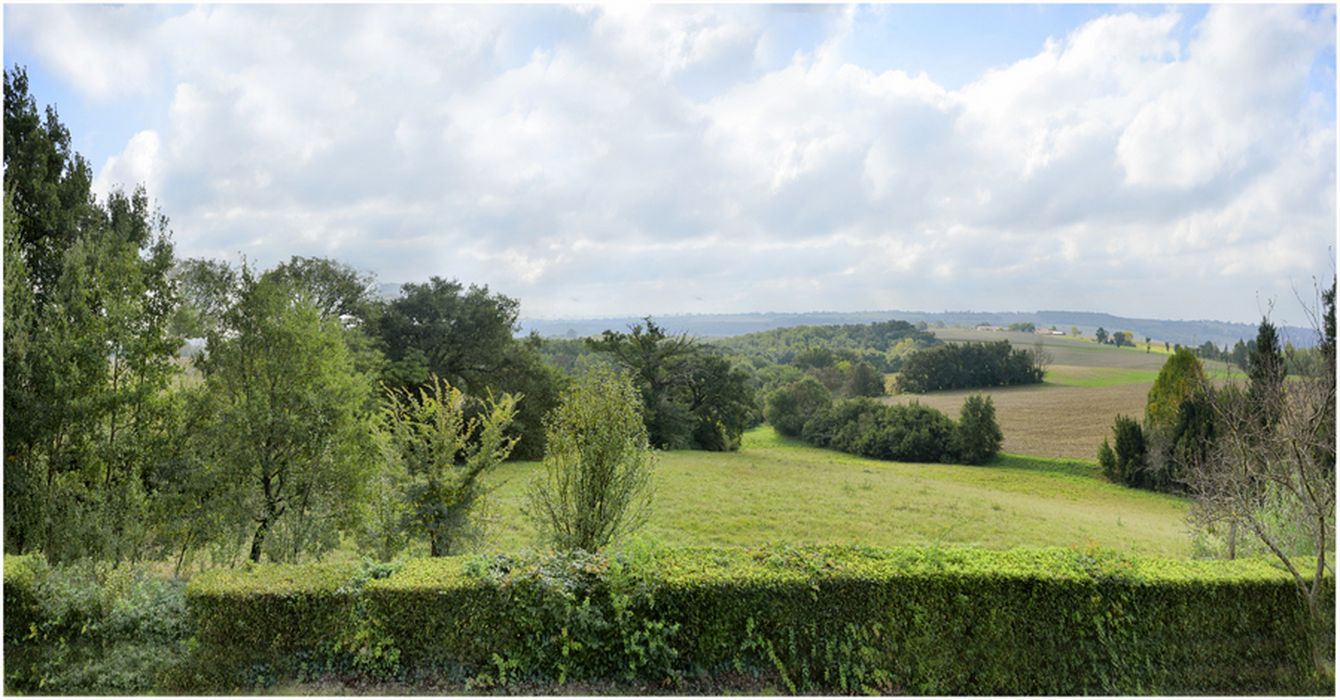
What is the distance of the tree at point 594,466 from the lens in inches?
385

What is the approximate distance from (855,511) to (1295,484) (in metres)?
10.9

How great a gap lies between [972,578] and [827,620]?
1.70 meters

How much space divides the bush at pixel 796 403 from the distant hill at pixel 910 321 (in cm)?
809

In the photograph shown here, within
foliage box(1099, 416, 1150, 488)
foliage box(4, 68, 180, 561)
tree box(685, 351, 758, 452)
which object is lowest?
foliage box(1099, 416, 1150, 488)

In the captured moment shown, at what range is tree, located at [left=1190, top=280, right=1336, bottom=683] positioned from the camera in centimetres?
801

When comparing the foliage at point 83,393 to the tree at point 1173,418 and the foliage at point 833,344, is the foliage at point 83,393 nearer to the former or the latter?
the tree at point 1173,418

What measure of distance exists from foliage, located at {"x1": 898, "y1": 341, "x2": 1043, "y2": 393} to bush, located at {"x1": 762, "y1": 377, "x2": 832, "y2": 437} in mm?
12155

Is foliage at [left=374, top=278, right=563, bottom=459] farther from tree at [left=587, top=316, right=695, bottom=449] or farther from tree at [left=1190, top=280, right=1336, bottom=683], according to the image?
tree at [left=1190, top=280, right=1336, bottom=683]

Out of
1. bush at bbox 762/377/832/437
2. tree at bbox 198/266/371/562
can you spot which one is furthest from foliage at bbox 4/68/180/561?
bush at bbox 762/377/832/437

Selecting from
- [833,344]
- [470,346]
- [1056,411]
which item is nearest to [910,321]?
[833,344]

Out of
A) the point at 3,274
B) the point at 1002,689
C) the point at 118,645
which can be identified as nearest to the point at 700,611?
the point at 1002,689

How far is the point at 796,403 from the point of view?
53.4m

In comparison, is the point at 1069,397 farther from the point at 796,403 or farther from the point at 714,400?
the point at 714,400

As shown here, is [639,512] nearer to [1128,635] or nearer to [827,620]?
[827,620]
